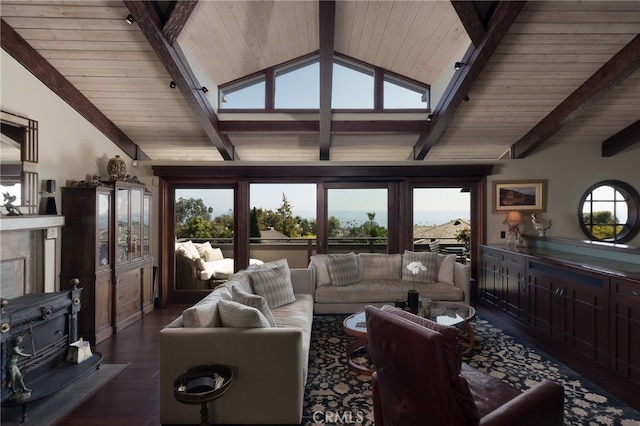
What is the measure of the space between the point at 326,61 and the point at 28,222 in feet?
10.4

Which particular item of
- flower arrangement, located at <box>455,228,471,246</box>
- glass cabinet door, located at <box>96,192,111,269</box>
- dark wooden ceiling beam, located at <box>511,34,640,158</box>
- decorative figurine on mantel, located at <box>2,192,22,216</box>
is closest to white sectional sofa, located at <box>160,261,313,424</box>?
decorative figurine on mantel, located at <box>2,192,22,216</box>

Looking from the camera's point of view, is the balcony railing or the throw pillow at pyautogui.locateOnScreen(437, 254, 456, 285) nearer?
the throw pillow at pyautogui.locateOnScreen(437, 254, 456, 285)

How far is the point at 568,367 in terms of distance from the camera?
3037 mm

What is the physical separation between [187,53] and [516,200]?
5.00m

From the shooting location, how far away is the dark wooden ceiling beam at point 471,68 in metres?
2.71

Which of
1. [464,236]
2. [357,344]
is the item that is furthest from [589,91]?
[357,344]

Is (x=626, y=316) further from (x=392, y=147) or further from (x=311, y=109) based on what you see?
(x=311, y=109)

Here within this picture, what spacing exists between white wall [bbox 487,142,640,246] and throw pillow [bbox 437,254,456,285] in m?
1.59

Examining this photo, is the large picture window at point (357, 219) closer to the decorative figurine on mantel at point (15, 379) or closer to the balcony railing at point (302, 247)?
the balcony railing at point (302, 247)

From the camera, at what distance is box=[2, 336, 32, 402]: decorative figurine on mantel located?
2.33 m

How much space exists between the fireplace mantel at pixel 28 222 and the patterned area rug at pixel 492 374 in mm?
2877

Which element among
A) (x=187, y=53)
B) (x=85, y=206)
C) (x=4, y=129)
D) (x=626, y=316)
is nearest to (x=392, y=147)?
(x=187, y=53)

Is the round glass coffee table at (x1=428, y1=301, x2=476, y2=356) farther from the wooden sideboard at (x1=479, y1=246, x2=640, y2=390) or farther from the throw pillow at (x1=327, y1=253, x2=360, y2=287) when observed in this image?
the throw pillow at (x1=327, y1=253, x2=360, y2=287)

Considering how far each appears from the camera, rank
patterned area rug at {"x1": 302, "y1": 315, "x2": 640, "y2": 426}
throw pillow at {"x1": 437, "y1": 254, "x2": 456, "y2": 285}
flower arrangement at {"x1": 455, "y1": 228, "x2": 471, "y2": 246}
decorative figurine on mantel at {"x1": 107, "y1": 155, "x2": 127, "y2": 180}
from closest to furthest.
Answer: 1. patterned area rug at {"x1": 302, "y1": 315, "x2": 640, "y2": 426}
2. decorative figurine on mantel at {"x1": 107, "y1": 155, "x2": 127, "y2": 180}
3. throw pillow at {"x1": 437, "y1": 254, "x2": 456, "y2": 285}
4. flower arrangement at {"x1": 455, "y1": 228, "x2": 471, "y2": 246}
